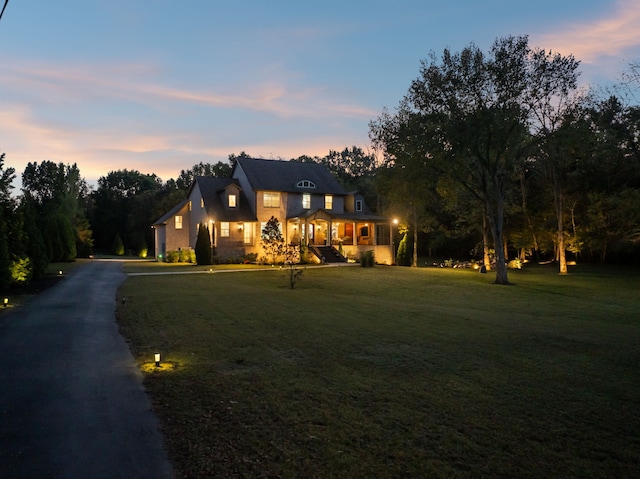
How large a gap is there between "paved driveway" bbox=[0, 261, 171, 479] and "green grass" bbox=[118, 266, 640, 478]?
11.0 inches

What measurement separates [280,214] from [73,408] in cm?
3169

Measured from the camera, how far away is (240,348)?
8297 millimetres

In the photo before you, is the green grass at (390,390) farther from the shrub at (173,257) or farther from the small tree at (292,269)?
the shrub at (173,257)

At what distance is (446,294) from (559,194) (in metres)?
17.7

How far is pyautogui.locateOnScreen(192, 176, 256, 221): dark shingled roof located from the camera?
116 feet

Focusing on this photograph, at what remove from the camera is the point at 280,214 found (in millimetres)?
36656

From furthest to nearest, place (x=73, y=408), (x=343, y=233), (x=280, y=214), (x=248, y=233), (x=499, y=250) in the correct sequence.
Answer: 1. (x=343, y=233)
2. (x=280, y=214)
3. (x=248, y=233)
4. (x=499, y=250)
5. (x=73, y=408)

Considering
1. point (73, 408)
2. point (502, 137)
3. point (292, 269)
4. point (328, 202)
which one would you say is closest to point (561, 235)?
point (502, 137)

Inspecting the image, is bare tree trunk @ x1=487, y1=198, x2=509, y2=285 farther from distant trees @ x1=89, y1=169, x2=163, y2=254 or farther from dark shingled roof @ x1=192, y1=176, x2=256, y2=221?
distant trees @ x1=89, y1=169, x2=163, y2=254

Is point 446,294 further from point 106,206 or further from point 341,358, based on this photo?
point 106,206

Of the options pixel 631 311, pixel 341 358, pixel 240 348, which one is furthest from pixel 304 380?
pixel 631 311

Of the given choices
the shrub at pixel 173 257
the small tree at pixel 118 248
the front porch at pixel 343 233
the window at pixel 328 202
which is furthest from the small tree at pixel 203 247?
the small tree at pixel 118 248

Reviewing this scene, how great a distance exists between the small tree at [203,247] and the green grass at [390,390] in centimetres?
1956

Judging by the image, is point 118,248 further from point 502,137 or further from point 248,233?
point 502,137
